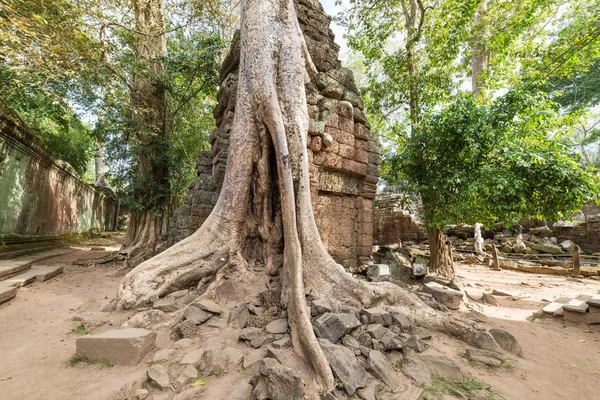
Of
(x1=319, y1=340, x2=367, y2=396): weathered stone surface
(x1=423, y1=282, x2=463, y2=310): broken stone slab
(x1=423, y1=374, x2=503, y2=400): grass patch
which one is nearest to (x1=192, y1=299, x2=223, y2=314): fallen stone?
(x1=319, y1=340, x2=367, y2=396): weathered stone surface

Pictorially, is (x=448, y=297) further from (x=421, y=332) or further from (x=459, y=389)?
(x=459, y=389)

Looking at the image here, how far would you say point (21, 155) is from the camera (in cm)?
595

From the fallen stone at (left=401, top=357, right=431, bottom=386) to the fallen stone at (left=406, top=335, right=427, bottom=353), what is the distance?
0.13 metres

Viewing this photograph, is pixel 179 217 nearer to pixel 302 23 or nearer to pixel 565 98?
pixel 302 23

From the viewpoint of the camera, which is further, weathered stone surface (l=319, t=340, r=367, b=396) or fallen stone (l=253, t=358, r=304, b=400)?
weathered stone surface (l=319, t=340, r=367, b=396)

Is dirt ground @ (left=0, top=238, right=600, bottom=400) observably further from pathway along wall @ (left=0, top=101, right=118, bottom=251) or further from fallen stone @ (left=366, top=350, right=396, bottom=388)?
pathway along wall @ (left=0, top=101, right=118, bottom=251)

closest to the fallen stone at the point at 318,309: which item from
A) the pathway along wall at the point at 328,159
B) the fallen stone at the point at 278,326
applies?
the fallen stone at the point at 278,326

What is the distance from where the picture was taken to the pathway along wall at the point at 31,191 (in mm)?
5414

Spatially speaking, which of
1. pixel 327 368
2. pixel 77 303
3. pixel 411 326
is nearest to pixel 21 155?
pixel 77 303

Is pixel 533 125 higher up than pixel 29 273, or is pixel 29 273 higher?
pixel 533 125

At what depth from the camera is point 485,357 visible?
2.11 m

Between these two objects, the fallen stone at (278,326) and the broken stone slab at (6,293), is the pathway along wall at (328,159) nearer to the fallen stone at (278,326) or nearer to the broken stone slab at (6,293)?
the broken stone slab at (6,293)

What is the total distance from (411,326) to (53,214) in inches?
395

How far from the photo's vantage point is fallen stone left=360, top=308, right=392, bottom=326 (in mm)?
2291
